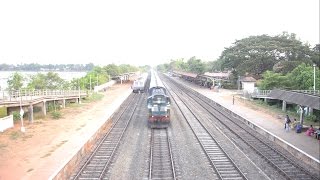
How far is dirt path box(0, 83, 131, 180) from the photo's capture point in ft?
62.4

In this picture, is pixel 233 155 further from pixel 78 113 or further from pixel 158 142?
pixel 78 113

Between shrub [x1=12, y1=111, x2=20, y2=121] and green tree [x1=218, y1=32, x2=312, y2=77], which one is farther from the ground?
green tree [x1=218, y1=32, x2=312, y2=77]

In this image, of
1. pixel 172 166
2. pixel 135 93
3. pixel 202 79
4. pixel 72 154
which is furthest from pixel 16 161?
pixel 202 79

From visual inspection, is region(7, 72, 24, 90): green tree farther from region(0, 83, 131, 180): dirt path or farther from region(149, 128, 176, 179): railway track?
region(149, 128, 176, 179): railway track

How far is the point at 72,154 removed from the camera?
68.7ft

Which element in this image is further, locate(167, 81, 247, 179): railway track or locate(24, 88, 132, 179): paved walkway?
locate(167, 81, 247, 179): railway track

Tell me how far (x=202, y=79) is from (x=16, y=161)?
69.2m

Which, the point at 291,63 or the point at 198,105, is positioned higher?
the point at 291,63

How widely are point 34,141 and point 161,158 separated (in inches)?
401

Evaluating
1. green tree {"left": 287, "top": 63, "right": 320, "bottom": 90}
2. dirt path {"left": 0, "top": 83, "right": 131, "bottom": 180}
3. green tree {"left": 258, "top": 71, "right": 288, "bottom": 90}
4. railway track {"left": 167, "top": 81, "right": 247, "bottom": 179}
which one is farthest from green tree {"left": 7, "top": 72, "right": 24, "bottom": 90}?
green tree {"left": 287, "top": 63, "right": 320, "bottom": 90}

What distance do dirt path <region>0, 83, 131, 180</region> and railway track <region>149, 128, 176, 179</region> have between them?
20.6 feet

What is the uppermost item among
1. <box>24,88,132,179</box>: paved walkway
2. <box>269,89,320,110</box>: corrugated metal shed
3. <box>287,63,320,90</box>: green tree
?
<box>287,63,320,90</box>: green tree

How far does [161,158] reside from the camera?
Result: 2167 cm

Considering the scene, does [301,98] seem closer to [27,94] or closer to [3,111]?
[3,111]
